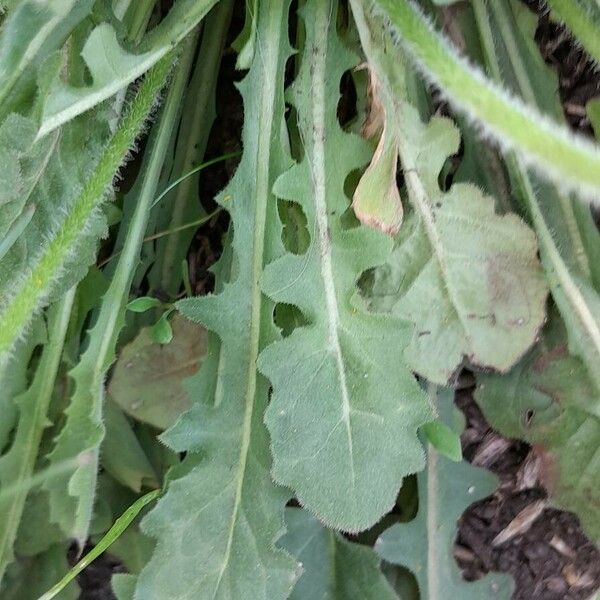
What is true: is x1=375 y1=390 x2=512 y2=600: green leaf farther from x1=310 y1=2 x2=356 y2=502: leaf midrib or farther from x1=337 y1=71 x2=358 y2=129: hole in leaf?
x1=337 y1=71 x2=358 y2=129: hole in leaf

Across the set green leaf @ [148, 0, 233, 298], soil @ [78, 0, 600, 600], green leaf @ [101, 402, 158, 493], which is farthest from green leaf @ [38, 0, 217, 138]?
soil @ [78, 0, 600, 600]

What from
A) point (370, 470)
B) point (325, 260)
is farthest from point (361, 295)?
point (370, 470)

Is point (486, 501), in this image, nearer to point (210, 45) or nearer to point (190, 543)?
point (190, 543)

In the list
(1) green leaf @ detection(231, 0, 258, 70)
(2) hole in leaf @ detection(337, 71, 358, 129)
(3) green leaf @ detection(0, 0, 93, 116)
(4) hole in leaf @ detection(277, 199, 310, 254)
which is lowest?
(4) hole in leaf @ detection(277, 199, 310, 254)

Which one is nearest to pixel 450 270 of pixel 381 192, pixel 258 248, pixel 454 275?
pixel 454 275

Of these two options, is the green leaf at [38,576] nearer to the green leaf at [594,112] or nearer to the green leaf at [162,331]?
the green leaf at [162,331]

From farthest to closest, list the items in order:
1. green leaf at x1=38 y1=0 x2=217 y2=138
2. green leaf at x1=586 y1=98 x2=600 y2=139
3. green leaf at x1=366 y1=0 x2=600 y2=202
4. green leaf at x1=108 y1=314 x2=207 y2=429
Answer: green leaf at x1=108 y1=314 x2=207 y2=429, green leaf at x1=586 y1=98 x2=600 y2=139, green leaf at x1=38 y1=0 x2=217 y2=138, green leaf at x1=366 y1=0 x2=600 y2=202
